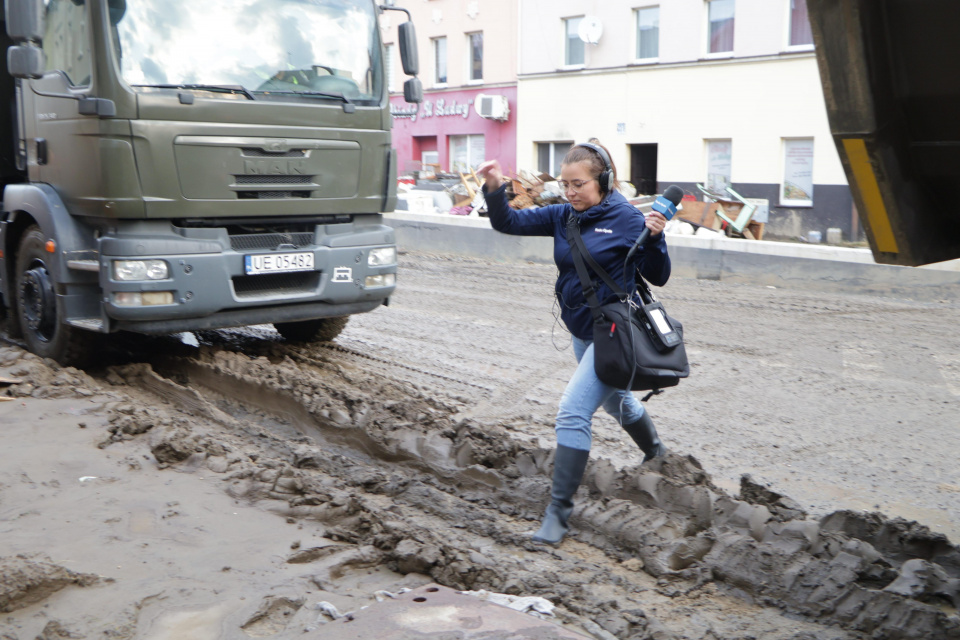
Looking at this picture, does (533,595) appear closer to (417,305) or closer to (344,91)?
(344,91)

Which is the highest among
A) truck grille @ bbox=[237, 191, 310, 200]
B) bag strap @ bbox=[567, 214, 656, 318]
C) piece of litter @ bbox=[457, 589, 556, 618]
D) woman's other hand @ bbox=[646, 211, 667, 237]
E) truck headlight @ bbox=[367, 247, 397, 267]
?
truck grille @ bbox=[237, 191, 310, 200]

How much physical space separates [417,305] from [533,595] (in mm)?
7841

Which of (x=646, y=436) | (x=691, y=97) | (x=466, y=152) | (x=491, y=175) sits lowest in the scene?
(x=646, y=436)

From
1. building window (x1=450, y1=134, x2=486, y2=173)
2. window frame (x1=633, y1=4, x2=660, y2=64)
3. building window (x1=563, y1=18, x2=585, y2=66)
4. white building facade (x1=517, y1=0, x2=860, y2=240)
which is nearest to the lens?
white building facade (x1=517, y1=0, x2=860, y2=240)

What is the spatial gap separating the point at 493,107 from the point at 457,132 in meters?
2.93

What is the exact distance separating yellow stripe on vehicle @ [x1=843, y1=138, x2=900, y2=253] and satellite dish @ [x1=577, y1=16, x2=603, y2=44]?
2287 centimetres

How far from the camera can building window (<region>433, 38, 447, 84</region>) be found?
103ft

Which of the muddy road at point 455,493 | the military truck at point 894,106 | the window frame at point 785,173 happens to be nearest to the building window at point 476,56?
the window frame at point 785,173

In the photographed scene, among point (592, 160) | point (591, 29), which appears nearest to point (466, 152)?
point (591, 29)

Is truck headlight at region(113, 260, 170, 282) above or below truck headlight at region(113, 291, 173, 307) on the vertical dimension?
above

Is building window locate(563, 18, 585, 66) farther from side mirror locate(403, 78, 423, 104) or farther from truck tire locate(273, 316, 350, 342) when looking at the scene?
truck tire locate(273, 316, 350, 342)

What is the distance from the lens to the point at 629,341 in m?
3.95

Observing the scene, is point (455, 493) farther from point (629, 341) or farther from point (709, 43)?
point (709, 43)

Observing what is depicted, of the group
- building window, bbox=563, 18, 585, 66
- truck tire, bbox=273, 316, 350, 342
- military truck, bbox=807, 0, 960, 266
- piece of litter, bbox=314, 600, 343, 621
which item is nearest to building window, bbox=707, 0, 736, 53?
building window, bbox=563, 18, 585, 66
